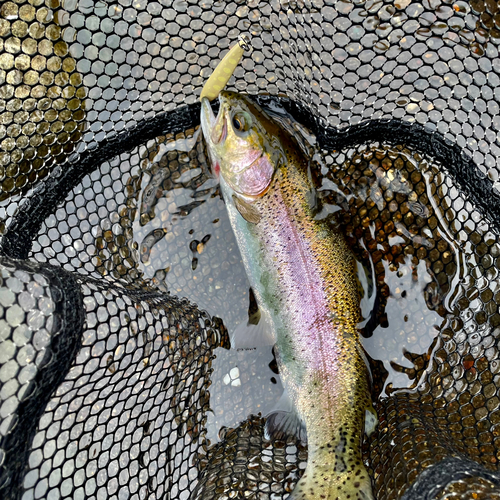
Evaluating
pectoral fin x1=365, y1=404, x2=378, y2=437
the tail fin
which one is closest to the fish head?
pectoral fin x1=365, y1=404, x2=378, y2=437

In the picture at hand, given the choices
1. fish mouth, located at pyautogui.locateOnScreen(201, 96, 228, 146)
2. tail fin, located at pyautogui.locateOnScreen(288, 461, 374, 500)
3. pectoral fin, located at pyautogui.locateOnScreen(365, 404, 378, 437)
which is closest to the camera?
tail fin, located at pyautogui.locateOnScreen(288, 461, 374, 500)

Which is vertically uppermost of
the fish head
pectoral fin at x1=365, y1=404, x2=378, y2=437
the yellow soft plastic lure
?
the yellow soft plastic lure

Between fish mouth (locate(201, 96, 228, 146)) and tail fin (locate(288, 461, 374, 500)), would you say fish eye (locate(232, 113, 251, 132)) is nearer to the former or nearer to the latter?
fish mouth (locate(201, 96, 228, 146))

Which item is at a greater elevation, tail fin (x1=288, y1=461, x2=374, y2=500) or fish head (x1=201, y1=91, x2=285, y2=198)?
fish head (x1=201, y1=91, x2=285, y2=198)

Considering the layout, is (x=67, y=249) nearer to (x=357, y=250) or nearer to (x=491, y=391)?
(x=357, y=250)

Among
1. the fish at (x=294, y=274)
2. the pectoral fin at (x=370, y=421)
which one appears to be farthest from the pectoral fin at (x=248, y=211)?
the pectoral fin at (x=370, y=421)

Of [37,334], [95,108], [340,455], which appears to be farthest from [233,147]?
[340,455]

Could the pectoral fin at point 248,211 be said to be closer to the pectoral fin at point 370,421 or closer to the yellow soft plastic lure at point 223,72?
the yellow soft plastic lure at point 223,72
